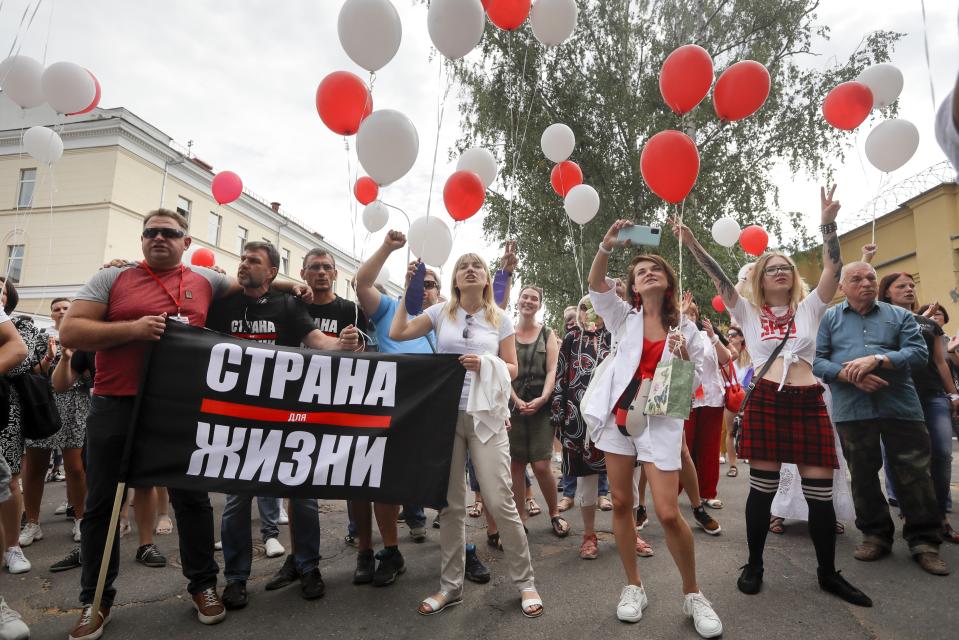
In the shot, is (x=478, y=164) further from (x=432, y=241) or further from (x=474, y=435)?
(x=474, y=435)

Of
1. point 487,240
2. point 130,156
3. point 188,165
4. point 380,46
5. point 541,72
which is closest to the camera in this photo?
point 380,46

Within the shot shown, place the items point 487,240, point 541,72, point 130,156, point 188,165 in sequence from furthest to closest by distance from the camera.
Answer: point 188,165
point 130,156
point 487,240
point 541,72

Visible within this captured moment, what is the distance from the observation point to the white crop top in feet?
9.81

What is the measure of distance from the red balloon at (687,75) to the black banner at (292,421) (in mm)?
3044

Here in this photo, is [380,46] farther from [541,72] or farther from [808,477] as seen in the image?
[541,72]

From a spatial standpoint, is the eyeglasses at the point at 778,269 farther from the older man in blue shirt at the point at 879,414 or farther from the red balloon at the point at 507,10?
the red balloon at the point at 507,10

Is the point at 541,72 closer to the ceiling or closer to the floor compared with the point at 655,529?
closer to the ceiling

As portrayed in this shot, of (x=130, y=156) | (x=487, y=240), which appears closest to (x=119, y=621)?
(x=487, y=240)

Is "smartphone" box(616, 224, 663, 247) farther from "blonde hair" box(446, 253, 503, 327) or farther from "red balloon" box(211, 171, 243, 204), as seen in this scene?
"red balloon" box(211, 171, 243, 204)

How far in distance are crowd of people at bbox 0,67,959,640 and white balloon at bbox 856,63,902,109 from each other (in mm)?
2649

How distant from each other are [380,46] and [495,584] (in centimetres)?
393

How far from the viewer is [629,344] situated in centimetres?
283

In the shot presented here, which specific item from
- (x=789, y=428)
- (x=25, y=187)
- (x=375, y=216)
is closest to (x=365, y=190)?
(x=375, y=216)

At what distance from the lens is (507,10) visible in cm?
491
